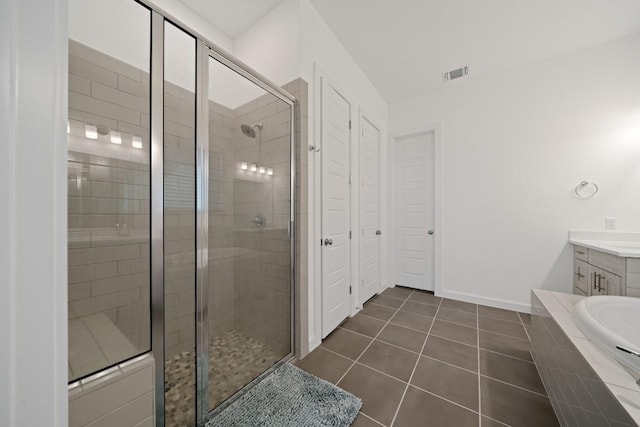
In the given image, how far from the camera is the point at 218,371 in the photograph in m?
1.38

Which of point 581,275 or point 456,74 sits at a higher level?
point 456,74

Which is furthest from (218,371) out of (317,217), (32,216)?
(32,216)

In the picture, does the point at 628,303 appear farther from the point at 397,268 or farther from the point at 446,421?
the point at 397,268

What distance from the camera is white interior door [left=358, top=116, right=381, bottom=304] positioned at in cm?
272

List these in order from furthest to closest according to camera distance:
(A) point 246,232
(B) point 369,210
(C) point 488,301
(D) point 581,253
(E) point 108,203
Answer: (B) point 369,210 → (C) point 488,301 → (D) point 581,253 → (A) point 246,232 → (E) point 108,203

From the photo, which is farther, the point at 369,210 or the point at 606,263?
the point at 369,210

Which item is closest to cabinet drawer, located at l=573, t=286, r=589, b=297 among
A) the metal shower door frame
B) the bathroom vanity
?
the bathroom vanity

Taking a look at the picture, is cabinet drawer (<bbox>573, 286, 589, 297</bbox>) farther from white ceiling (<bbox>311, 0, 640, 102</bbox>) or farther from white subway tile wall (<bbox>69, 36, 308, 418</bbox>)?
white subway tile wall (<bbox>69, 36, 308, 418</bbox>)

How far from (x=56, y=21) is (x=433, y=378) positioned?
2258 mm

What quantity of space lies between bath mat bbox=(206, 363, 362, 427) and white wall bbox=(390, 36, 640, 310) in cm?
228

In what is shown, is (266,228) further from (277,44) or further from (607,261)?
(607,261)

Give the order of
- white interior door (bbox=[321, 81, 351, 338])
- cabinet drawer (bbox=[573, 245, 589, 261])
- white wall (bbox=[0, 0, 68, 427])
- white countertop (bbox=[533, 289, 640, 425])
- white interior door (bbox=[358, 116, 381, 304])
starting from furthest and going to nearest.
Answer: white interior door (bbox=[358, 116, 381, 304]), cabinet drawer (bbox=[573, 245, 589, 261]), white interior door (bbox=[321, 81, 351, 338]), white countertop (bbox=[533, 289, 640, 425]), white wall (bbox=[0, 0, 68, 427])

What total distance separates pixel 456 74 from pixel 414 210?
5.82 feet

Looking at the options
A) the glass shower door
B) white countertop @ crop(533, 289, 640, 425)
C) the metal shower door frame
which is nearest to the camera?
white countertop @ crop(533, 289, 640, 425)
